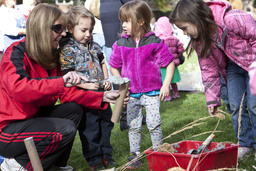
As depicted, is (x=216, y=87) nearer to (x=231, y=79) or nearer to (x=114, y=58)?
(x=231, y=79)

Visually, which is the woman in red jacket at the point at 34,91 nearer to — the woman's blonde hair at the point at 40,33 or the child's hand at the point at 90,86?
the woman's blonde hair at the point at 40,33

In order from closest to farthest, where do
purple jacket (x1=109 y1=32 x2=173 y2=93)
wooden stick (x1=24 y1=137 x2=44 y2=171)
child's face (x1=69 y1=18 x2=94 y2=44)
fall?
wooden stick (x1=24 y1=137 x2=44 y2=171), child's face (x1=69 y1=18 x2=94 y2=44), purple jacket (x1=109 y1=32 x2=173 y2=93)

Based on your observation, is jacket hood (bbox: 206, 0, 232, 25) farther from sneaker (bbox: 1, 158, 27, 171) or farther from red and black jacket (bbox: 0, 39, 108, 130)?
sneaker (bbox: 1, 158, 27, 171)

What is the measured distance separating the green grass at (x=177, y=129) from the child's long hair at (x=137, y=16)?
109 centimetres

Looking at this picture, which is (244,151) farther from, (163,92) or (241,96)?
(163,92)

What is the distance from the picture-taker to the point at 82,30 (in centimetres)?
343

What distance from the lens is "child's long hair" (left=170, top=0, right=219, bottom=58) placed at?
9.84ft

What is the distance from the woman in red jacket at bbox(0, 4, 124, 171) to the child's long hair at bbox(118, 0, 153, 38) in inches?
29.4

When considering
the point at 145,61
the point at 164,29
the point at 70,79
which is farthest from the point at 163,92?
the point at 164,29

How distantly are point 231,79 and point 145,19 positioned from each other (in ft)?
3.42

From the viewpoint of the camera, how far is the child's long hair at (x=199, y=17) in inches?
118

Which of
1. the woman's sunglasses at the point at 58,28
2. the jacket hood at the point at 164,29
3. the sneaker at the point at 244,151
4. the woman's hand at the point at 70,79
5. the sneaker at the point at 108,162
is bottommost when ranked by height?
the sneaker at the point at 108,162

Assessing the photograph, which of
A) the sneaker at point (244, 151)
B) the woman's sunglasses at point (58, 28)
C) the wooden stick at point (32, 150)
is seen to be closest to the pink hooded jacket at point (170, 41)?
the sneaker at point (244, 151)

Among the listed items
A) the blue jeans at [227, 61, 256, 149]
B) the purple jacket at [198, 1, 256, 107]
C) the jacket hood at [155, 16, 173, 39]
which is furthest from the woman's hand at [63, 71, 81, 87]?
the jacket hood at [155, 16, 173, 39]
